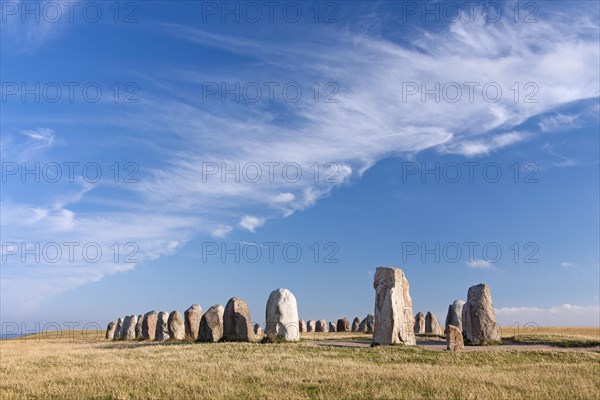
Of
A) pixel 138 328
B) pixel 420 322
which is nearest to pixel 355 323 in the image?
pixel 420 322

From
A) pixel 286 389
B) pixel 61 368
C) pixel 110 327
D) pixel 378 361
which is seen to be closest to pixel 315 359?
pixel 378 361

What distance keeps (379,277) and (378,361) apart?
7.09 metres

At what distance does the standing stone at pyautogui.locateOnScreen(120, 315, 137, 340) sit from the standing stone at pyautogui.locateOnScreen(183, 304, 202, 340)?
11.6 meters

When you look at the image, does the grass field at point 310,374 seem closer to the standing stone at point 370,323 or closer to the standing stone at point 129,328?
the standing stone at point 129,328

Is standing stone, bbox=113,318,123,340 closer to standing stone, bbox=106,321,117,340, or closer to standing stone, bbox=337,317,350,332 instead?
standing stone, bbox=106,321,117,340

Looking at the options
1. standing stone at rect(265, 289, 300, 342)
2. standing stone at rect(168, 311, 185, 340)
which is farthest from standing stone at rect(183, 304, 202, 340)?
standing stone at rect(265, 289, 300, 342)

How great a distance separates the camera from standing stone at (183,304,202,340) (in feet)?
118

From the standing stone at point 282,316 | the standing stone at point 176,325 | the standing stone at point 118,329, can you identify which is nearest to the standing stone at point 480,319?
the standing stone at point 282,316

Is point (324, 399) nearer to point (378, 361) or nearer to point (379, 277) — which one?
point (378, 361)

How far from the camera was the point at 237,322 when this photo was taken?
98.7 feet

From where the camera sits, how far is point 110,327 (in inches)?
2068

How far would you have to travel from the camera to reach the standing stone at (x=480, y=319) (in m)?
28.4

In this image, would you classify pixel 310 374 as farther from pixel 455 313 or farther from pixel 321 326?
pixel 321 326

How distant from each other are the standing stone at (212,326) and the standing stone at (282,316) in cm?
290
